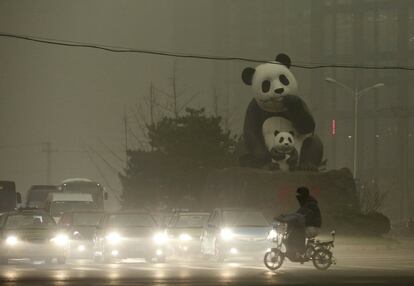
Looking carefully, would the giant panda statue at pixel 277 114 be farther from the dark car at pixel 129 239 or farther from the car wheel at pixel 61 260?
the car wheel at pixel 61 260

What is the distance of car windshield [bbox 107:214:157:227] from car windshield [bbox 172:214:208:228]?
4930 mm

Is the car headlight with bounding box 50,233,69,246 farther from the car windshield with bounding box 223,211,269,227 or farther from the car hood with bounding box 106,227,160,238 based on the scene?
the car windshield with bounding box 223,211,269,227

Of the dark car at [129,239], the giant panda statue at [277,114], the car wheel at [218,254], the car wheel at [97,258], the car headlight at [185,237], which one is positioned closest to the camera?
the dark car at [129,239]

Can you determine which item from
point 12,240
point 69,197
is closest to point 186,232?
point 12,240

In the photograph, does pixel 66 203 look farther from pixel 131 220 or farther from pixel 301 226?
pixel 301 226

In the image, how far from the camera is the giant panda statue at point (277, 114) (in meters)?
47.2

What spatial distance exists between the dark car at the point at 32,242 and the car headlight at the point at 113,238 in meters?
1.45

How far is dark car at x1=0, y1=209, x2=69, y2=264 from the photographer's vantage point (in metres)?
31.2

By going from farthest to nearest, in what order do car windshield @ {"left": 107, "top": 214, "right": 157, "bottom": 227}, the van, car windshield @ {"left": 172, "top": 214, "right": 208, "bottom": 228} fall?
1. the van
2. car windshield @ {"left": 172, "top": 214, "right": 208, "bottom": 228}
3. car windshield @ {"left": 107, "top": 214, "right": 157, "bottom": 227}

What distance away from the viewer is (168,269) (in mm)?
27797

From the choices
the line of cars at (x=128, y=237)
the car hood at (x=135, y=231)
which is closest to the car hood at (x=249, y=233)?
the line of cars at (x=128, y=237)

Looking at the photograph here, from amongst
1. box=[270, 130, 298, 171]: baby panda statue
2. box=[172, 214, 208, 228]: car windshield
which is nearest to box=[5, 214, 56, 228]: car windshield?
box=[172, 214, 208, 228]: car windshield

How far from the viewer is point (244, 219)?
113 ft

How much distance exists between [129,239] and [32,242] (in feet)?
9.65
